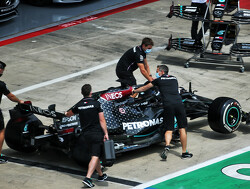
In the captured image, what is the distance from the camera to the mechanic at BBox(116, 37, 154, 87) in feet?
36.4

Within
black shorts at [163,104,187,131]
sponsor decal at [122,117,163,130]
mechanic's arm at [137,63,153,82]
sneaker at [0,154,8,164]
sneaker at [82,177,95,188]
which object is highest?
mechanic's arm at [137,63,153,82]

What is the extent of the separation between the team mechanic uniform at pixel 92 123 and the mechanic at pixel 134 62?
2.47m

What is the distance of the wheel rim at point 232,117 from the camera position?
1021 cm

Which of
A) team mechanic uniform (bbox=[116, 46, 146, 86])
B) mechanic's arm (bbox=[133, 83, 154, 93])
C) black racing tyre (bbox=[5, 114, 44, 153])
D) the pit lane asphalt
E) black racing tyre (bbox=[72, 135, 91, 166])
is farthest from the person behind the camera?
team mechanic uniform (bbox=[116, 46, 146, 86])

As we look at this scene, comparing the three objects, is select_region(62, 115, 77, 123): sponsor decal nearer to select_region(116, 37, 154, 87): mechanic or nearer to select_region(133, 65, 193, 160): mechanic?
select_region(133, 65, 193, 160): mechanic

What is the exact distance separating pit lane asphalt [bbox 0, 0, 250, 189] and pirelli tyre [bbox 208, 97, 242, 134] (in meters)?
0.30

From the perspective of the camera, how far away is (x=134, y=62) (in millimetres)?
11492

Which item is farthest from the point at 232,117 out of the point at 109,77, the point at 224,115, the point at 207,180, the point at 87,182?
the point at 109,77

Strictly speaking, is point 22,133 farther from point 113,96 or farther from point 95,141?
point 113,96

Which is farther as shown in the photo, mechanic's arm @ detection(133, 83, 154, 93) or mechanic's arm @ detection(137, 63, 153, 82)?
mechanic's arm @ detection(137, 63, 153, 82)

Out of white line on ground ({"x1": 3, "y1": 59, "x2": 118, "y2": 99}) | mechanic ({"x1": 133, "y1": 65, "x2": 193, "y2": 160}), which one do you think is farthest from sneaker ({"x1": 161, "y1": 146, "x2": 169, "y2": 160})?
white line on ground ({"x1": 3, "y1": 59, "x2": 118, "y2": 99})

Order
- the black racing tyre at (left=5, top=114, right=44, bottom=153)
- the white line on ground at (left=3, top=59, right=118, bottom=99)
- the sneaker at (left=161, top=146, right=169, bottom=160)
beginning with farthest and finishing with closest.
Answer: the white line on ground at (left=3, top=59, right=118, bottom=99) → the black racing tyre at (left=5, top=114, right=44, bottom=153) → the sneaker at (left=161, top=146, right=169, bottom=160)

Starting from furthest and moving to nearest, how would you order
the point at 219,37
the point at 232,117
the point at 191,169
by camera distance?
the point at 219,37
the point at 232,117
the point at 191,169

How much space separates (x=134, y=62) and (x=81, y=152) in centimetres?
318
